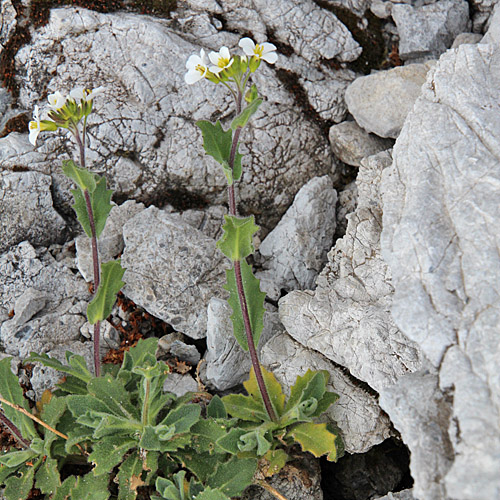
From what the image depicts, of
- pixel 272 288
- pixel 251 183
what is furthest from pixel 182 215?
pixel 272 288

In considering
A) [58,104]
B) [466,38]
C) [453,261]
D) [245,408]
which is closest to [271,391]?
[245,408]

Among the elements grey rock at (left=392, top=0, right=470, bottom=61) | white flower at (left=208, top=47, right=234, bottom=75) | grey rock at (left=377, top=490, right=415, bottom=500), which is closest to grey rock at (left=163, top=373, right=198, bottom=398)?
grey rock at (left=377, top=490, right=415, bottom=500)

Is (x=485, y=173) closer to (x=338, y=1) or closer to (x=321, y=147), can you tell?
(x=321, y=147)

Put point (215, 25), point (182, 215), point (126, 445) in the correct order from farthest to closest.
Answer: point (215, 25), point (182, 215), point (126, 445)

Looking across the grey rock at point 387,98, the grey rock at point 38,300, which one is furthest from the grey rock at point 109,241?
the grey rock at point 387,98

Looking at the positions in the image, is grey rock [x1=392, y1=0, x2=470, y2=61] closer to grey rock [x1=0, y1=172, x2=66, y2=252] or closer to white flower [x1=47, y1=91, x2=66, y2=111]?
white flower [x1=47, y1=91, x2=66, y2=111]

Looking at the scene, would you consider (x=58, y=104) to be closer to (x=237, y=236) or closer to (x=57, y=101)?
(x=57, y=101)

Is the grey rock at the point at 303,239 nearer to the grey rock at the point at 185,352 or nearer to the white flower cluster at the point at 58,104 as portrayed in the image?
the grey rock at the point at 185,352
